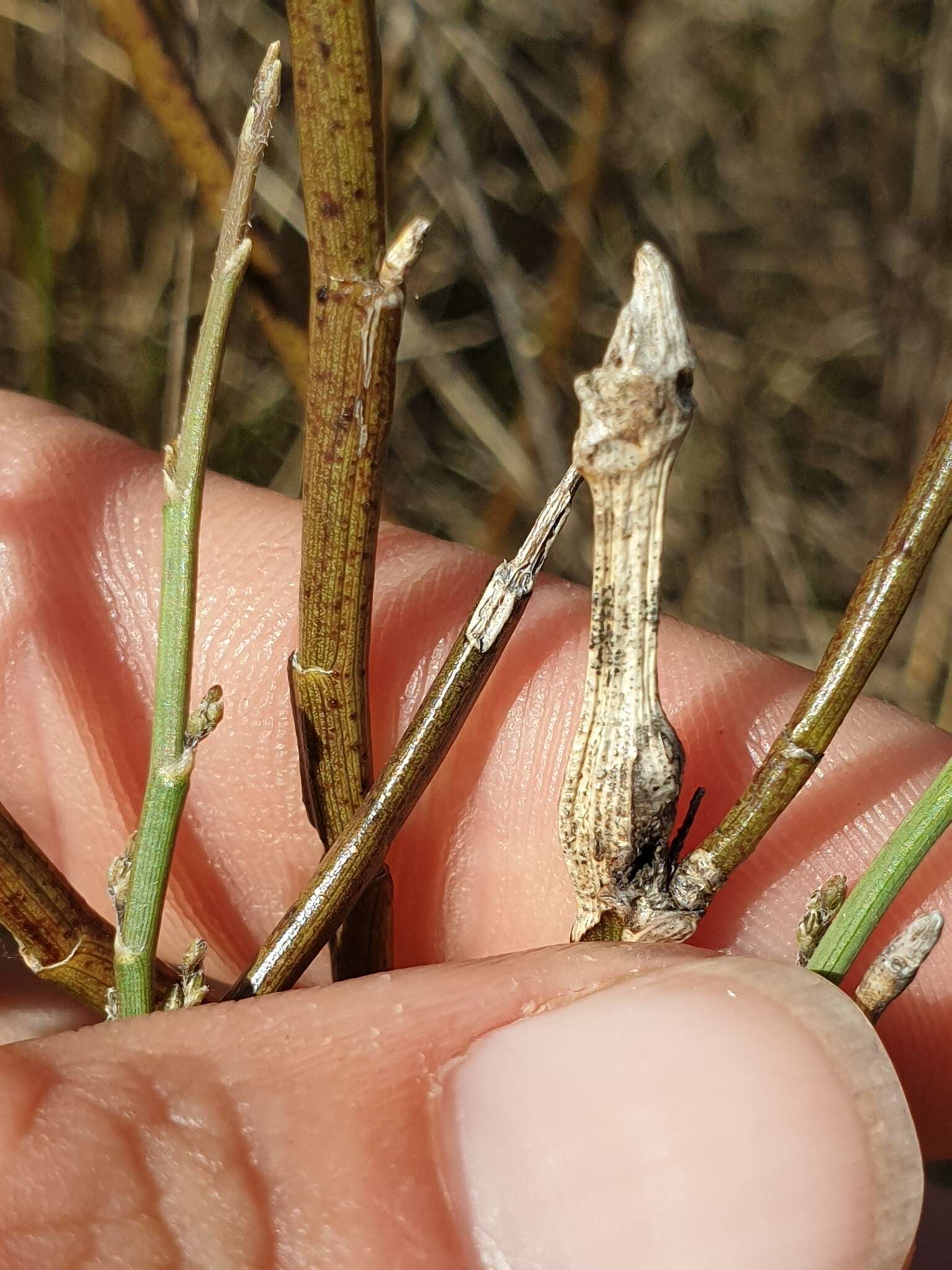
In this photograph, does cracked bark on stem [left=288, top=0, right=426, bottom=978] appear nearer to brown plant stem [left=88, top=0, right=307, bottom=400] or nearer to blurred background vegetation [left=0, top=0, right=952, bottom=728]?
brown plant stem [left=88, top=0, right=307, bottom=400]

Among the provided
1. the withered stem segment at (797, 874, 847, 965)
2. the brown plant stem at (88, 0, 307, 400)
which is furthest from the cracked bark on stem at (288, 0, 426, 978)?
the brown plant stem at (88, 0, 307, 400)

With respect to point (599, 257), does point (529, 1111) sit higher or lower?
lower

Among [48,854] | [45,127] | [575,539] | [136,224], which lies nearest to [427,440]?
[575,539]

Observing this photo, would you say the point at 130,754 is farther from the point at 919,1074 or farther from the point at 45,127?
the point at 45,127

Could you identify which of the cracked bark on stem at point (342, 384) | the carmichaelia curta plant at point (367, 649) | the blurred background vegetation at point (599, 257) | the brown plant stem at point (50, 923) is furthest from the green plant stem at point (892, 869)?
the blurred background vegetation at point (599, 257)

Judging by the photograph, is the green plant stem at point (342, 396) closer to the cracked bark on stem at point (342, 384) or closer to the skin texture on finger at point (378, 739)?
the cracked bark on stem at point (342, 384)

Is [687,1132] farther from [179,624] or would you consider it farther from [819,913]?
[179,624]

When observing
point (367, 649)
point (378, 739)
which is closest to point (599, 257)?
point (378, 739)
